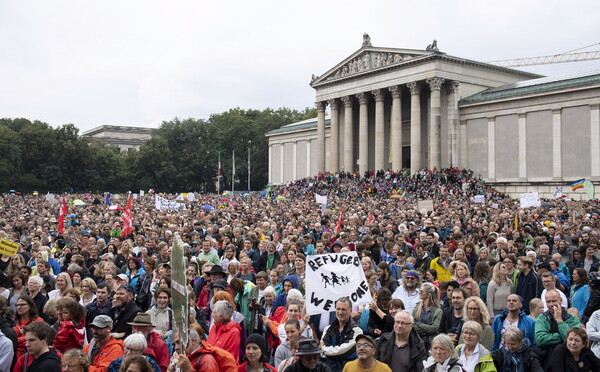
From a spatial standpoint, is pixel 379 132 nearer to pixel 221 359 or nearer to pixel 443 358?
pixel 443 358

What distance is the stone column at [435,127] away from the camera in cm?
5628

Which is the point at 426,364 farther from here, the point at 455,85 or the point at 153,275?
the point at 455,85

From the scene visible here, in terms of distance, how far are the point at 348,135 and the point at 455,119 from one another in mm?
12659

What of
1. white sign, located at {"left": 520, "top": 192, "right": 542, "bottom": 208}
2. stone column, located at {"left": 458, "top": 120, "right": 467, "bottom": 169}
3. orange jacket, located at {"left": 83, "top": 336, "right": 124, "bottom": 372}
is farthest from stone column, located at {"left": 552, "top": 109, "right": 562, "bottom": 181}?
orange jacket, located at {"left": 83, "top": 336, "right": 124, "bottom": 372}

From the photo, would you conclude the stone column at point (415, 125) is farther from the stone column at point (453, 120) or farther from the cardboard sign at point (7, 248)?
the cardboard sign at point (7, 248)

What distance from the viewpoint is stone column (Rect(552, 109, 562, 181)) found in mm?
49844

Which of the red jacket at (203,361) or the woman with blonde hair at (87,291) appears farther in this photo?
the woman with blonde hair at (87,291)

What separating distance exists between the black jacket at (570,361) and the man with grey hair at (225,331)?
3.78 metres

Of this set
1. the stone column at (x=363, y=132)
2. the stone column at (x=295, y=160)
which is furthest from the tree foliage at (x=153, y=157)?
the stone column at (x=363, y=132)

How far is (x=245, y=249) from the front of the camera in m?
15.1

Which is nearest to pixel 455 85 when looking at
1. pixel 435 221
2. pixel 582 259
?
pixel 435 221

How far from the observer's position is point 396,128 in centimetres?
6022

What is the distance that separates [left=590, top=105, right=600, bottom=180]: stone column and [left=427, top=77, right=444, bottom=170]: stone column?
13485 millimetres

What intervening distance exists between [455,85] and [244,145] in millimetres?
49821
